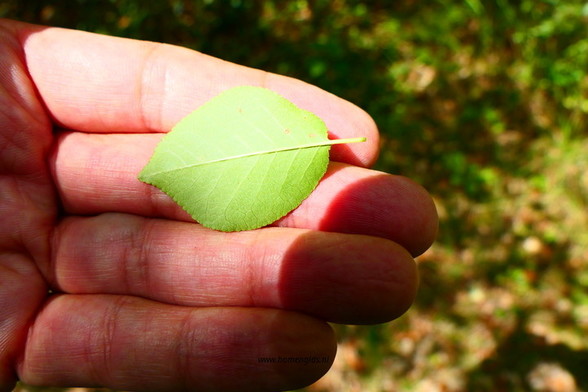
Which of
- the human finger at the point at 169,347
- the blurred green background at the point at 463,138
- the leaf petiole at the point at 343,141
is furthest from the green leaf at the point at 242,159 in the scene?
the blurred green background at the point at 463,138

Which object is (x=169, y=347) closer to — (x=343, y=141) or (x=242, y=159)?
(x=242, y=159)

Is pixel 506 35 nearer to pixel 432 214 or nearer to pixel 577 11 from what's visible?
pixel 577 11

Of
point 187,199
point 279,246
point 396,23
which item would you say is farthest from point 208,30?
point 279,246

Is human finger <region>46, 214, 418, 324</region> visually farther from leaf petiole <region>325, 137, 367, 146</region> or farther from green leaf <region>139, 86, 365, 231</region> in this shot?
leaf petiole <region>325, 137, 367, 146</region>

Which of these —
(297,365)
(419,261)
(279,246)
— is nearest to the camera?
(297,365)

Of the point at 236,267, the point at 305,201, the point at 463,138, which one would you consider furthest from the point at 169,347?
the point at 463,138

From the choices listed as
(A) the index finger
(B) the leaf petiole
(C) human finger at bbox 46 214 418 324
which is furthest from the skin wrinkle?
(B) the leaf petiole
